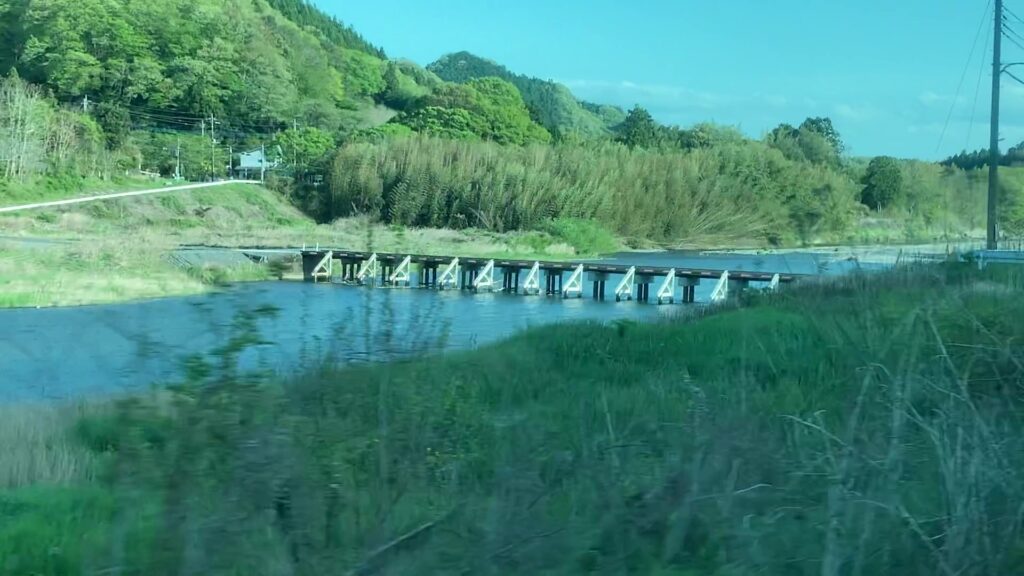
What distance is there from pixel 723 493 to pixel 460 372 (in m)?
2.57

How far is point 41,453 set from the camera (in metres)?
7.48

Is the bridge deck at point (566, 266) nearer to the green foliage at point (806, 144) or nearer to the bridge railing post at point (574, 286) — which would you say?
the bridge railing post at point (574, 286)

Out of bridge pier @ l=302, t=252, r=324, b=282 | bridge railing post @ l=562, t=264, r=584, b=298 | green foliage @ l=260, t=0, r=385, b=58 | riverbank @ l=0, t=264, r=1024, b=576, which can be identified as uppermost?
green foliage @ l=260, t=0, r=385, b=58

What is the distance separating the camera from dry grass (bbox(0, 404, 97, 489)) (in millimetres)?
6910

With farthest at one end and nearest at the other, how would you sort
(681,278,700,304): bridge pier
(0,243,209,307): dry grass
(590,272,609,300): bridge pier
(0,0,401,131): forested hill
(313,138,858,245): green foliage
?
(0,0,401,131): forested hill → (313,138,858,245): green foliage → (590,272,609,300): bridge pier → (681,278,700,304): bridge pier → (0,243,209,307): dry grass

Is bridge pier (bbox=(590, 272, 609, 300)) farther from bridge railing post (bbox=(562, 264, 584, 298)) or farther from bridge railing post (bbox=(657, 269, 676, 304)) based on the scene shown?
bridge railing post (bbox=(657, 269, 676, 304))

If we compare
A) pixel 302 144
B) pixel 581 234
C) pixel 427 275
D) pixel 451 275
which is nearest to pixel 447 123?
pixel 302 144

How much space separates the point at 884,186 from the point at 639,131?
60888 millimetres

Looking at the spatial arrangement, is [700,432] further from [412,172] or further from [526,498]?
[412,172]

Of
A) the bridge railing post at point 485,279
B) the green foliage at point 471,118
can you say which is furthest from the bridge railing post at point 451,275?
the green foliage at point 471,118

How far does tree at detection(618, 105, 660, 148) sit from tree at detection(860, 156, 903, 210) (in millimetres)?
41618

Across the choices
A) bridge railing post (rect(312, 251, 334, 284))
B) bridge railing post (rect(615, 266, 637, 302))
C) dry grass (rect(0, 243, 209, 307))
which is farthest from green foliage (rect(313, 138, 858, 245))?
dry grass (rect(0, 243, 209, 307))

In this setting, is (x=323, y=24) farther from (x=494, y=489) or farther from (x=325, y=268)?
(x=494, y=489)

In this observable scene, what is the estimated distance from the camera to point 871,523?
4.24m
